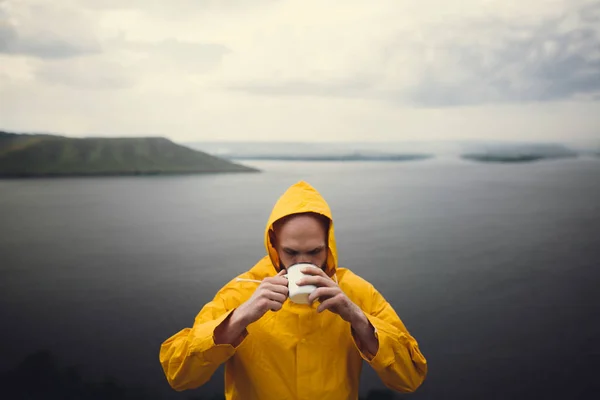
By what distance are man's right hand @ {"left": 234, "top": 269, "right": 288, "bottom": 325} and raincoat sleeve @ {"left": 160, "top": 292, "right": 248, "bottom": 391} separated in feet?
0.15

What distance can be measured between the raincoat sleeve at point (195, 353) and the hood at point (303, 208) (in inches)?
8.6

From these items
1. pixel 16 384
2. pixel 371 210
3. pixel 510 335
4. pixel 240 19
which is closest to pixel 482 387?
pixel 510 335

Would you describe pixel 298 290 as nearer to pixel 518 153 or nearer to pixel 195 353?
pixel 195 353

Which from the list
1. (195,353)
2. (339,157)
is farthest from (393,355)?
(339,157)

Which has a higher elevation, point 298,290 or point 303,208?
point 303,208

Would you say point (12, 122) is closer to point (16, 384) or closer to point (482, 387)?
point (16, 384)

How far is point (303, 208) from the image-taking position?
944 millimetres

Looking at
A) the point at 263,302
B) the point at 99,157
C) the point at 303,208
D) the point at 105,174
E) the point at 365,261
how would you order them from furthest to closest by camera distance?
the point at 105,174 → the point at 99,157 → the point at 365,261 → the point at 303,208 → the point at 263,302

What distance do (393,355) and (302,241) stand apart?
0.29m

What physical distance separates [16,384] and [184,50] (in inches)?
73.3

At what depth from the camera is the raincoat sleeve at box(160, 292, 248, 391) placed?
0.85 meters

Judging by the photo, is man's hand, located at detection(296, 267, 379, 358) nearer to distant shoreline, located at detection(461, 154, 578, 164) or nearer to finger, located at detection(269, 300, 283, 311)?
finger, located at detection(269, 300, 283, 311)

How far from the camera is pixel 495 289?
7.72 ft

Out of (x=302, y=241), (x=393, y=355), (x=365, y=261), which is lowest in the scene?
(x=365, y=261)
